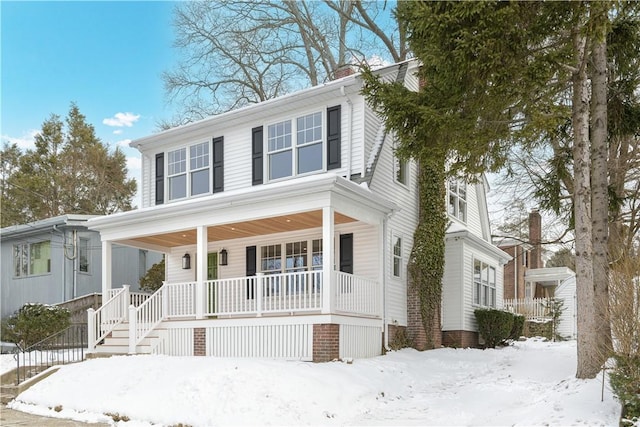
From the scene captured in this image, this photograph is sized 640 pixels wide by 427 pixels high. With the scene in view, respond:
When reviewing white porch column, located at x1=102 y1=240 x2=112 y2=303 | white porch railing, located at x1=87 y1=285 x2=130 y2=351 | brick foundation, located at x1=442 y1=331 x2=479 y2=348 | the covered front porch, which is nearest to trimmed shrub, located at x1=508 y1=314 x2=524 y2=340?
brick foundation, located at x1=442 y1=331 x2=479 y2=348

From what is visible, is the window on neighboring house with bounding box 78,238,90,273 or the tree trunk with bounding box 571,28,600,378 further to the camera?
the window on neighboring house with bounding box 78,238,90,273

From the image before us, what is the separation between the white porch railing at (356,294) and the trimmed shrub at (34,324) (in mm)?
9300

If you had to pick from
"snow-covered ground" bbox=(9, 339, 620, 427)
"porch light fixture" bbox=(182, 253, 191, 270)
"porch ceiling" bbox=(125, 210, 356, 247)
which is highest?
"porch ceiling" bbox=(125, 210, 356, 247)

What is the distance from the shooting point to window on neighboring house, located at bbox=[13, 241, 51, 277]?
24531 mm

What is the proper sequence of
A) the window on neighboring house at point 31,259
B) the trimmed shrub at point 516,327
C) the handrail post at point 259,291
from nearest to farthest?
the handrail post at point 259,291 → the trimmed shrub at point 516,327 → the window on neighboring house at point 31,259

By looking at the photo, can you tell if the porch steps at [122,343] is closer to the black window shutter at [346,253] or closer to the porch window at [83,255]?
the black window shutter at [346,253]

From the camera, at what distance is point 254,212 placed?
1349cm

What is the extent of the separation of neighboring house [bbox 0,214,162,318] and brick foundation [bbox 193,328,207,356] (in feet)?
35.7

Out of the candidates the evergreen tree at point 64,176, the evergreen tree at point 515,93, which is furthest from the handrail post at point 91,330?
the evergreen tree at point 64,176

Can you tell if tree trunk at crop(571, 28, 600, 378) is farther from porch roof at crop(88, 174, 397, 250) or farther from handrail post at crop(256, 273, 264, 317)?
handrail post at crop(256, 273, 264, 317)

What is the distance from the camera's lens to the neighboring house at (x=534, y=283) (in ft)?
89.2

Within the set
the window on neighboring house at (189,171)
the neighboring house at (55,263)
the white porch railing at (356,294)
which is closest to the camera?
the white porch railing at (356,294)

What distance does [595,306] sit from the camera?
930cm

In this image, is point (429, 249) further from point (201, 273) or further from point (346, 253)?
point (201, 273)
